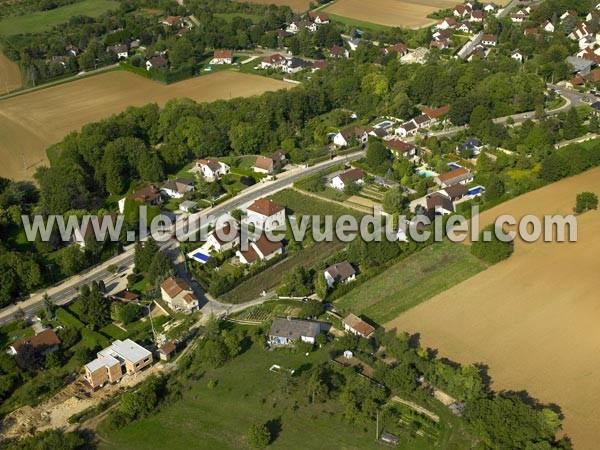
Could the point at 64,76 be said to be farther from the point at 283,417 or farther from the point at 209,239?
the point at 283,417

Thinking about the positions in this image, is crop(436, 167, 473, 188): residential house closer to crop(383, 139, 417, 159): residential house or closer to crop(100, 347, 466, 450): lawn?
crop(383, 139, 417, 159): residential house

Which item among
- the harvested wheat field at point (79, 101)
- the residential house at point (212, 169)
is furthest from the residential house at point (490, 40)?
the residential house at point (212, 169)

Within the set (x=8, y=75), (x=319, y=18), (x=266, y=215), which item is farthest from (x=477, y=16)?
(x=8, y=75)

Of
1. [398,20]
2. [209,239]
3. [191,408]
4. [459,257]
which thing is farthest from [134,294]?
[398,20]

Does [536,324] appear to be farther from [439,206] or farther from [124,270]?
[124,270]

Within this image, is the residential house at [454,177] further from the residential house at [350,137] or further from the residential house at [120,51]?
the residential house at [120,51]
